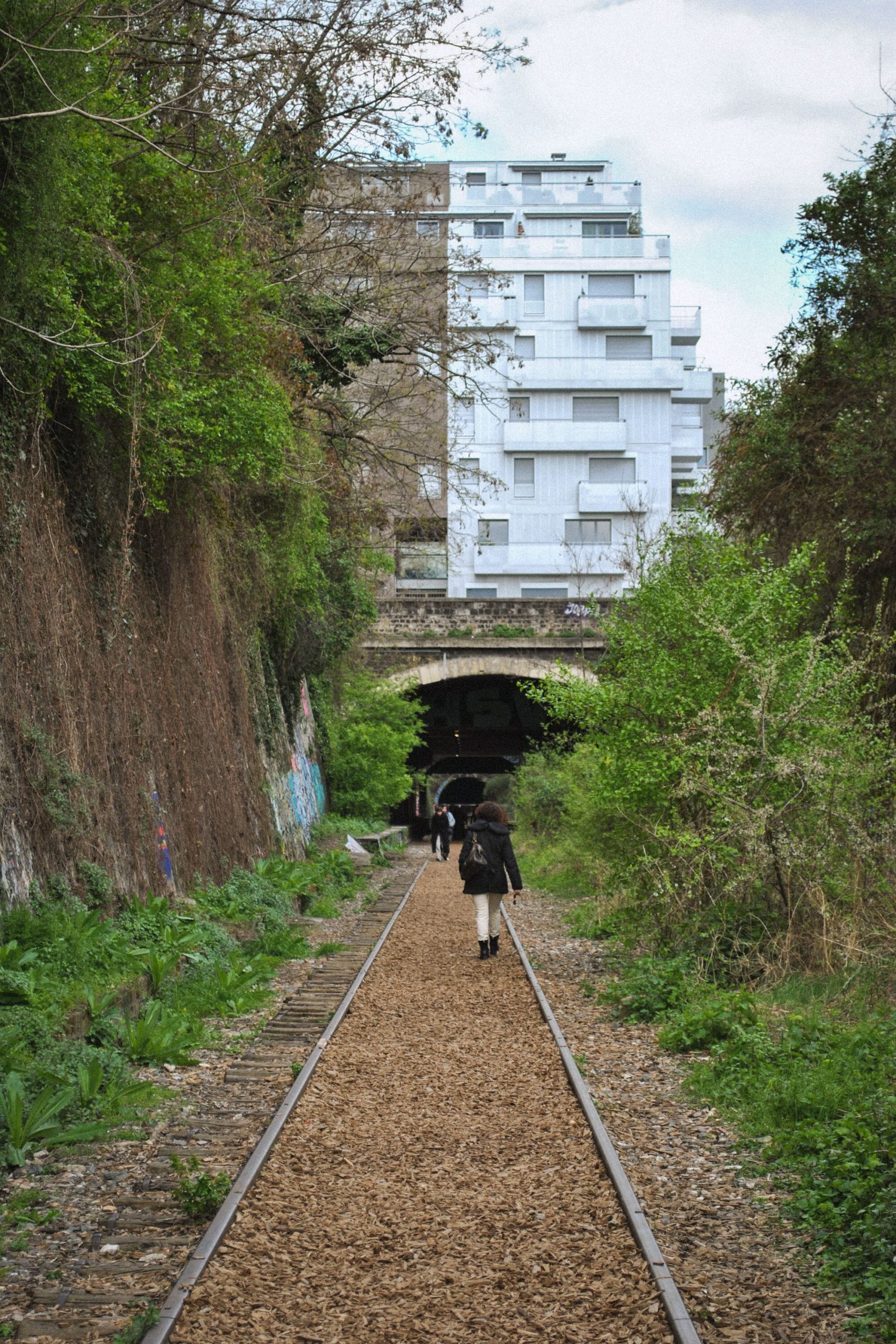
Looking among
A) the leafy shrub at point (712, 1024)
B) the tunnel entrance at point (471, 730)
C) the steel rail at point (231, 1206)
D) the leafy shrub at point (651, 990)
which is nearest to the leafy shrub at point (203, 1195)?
the steel rail at point (231, 1206)

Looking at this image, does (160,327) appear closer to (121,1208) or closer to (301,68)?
(301,68)

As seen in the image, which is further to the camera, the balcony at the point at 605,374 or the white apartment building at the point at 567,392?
the balcony at the point at 605,374

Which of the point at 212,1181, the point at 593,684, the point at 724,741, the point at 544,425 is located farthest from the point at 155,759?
the point at 544,425

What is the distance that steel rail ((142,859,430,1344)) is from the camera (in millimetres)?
3972

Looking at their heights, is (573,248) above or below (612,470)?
above

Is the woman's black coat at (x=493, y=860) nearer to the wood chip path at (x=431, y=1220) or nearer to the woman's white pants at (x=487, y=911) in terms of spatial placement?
the woman's white pants at (x=487, y=911)

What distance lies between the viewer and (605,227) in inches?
2015

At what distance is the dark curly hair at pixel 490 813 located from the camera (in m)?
12.7

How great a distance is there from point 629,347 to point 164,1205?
158 feet

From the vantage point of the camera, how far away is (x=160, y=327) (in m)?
9.10

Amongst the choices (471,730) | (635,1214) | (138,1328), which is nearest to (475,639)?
(471,730)

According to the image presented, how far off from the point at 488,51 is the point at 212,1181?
1164 centimetres

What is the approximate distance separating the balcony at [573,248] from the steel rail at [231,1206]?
45732 millimetres

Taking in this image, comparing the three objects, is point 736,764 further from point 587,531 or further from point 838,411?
point 587,531
